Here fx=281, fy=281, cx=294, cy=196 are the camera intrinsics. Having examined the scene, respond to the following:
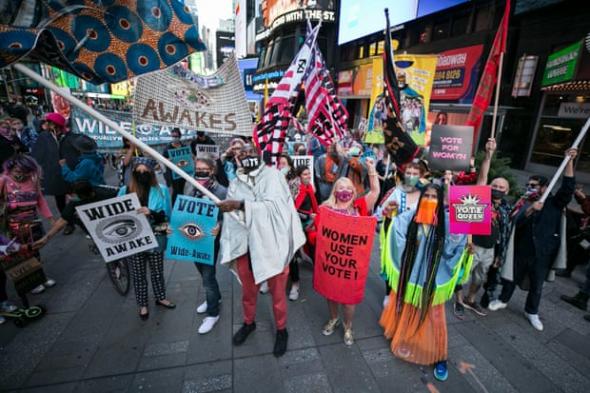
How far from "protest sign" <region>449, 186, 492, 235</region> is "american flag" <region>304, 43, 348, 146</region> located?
2.96 m

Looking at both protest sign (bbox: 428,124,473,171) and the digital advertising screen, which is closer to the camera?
protest sign (bbox: 428,124,473,171)

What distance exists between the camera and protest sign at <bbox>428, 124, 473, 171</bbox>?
388 centimetres

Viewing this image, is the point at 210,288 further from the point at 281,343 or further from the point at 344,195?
the point at 344,195

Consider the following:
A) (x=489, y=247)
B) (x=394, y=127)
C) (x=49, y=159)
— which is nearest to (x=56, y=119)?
(x=49, y=159)

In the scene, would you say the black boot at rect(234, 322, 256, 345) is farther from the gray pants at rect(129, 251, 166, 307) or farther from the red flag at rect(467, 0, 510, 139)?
the red flag at rect(467, 0, 510, 139)

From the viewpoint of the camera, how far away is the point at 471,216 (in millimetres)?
2873

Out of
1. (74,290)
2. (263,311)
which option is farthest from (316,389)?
(74,290)

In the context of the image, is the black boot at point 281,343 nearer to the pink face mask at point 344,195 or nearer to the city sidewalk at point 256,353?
the city sidewalk at point 256,353

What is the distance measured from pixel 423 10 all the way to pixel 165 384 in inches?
673

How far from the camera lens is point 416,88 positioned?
591cm

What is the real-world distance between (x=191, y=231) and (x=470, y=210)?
10.1 ft

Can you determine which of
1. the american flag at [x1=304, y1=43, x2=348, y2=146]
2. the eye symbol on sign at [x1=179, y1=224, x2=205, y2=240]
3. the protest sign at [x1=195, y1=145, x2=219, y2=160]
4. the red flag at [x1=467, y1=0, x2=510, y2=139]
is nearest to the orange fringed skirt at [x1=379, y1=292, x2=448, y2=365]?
the eye symbol on sign at [x1=179, y1=224, x2=205, y2=240]

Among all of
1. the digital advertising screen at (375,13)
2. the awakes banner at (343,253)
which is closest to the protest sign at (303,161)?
the awakes banner at (343,253)

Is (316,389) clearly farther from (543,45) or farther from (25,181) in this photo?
(543,45)
